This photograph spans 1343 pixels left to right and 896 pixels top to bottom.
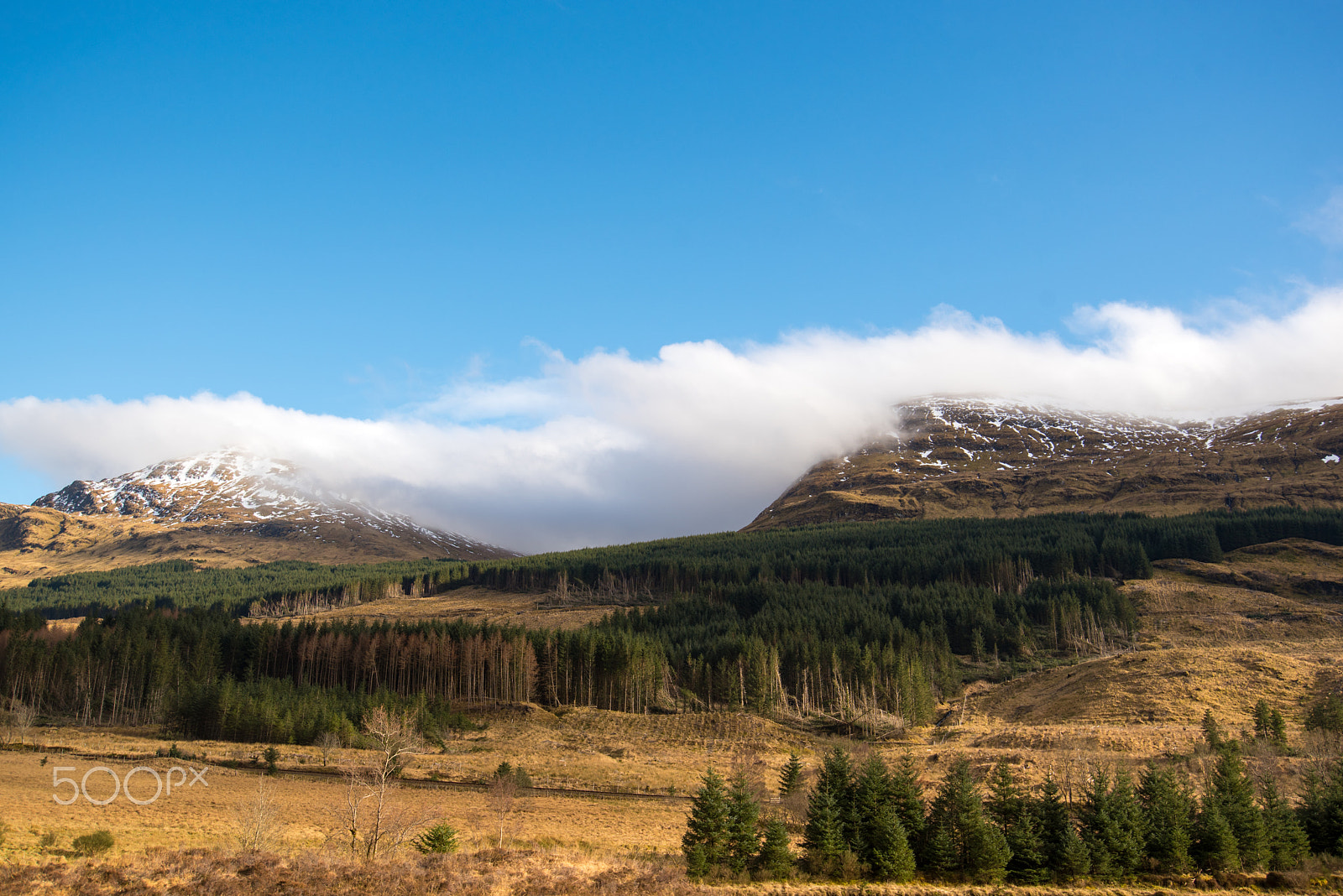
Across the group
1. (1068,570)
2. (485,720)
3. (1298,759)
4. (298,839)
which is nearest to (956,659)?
(1068,570)

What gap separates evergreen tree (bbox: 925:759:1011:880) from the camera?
38.9 metres

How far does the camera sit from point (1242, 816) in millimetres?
41594

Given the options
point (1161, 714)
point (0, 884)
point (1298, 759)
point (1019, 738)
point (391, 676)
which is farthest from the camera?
point (391, 676)

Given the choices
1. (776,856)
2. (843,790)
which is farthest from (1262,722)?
(776,856)

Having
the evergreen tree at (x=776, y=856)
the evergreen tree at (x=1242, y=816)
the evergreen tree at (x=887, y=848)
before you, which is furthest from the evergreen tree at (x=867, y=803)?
the evergreen tree at (x=1242, y=816)

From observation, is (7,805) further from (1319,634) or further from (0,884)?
(1319,634)

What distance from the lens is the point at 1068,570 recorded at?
16325 cm

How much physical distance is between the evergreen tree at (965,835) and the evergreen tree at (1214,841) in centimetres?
1115

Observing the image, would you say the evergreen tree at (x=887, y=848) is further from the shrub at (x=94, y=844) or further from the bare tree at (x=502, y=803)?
the shrub at (x=94, y=844)

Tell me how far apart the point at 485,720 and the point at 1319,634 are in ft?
408

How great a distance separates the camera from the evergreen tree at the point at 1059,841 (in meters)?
39.2

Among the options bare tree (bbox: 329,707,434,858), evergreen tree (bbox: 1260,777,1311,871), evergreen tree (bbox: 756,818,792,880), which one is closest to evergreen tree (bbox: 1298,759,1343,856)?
evergreen tree (bbox: 1260,777,1311,871)

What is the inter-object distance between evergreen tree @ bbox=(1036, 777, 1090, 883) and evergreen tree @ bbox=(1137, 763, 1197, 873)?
4.32m

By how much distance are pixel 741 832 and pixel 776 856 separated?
A: 6.45 feet
